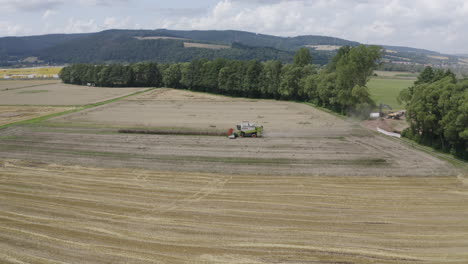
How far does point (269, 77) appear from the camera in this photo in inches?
3536

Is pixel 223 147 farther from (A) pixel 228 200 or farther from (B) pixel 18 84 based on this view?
(B) pixel 18 84

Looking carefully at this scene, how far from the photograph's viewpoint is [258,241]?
19.4 meters

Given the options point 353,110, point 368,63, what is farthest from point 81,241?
point 368,63

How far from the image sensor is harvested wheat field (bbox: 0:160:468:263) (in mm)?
18394

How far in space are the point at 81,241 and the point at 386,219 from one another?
64.2 ft

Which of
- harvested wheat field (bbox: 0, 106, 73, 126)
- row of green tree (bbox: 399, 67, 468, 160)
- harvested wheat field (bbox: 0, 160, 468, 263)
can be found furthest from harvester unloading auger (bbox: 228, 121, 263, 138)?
harvested wheat field (bbox: 0, 106, 73, 126)

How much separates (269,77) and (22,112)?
5890 centimetres

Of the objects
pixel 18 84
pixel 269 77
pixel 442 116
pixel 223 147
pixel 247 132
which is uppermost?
pixel 269 77

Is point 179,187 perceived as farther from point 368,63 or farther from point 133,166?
point 368,63

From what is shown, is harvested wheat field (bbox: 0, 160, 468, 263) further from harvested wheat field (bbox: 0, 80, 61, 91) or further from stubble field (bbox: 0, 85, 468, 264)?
harvested wheat field (bbox: 0, 80, 61, 91)

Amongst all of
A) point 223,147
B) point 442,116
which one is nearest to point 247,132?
point 223,147

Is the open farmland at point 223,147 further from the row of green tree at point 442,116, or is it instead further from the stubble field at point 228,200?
the row of green tree at point 442,116

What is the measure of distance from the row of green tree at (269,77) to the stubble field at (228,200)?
19.2m

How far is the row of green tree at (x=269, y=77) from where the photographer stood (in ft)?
205
